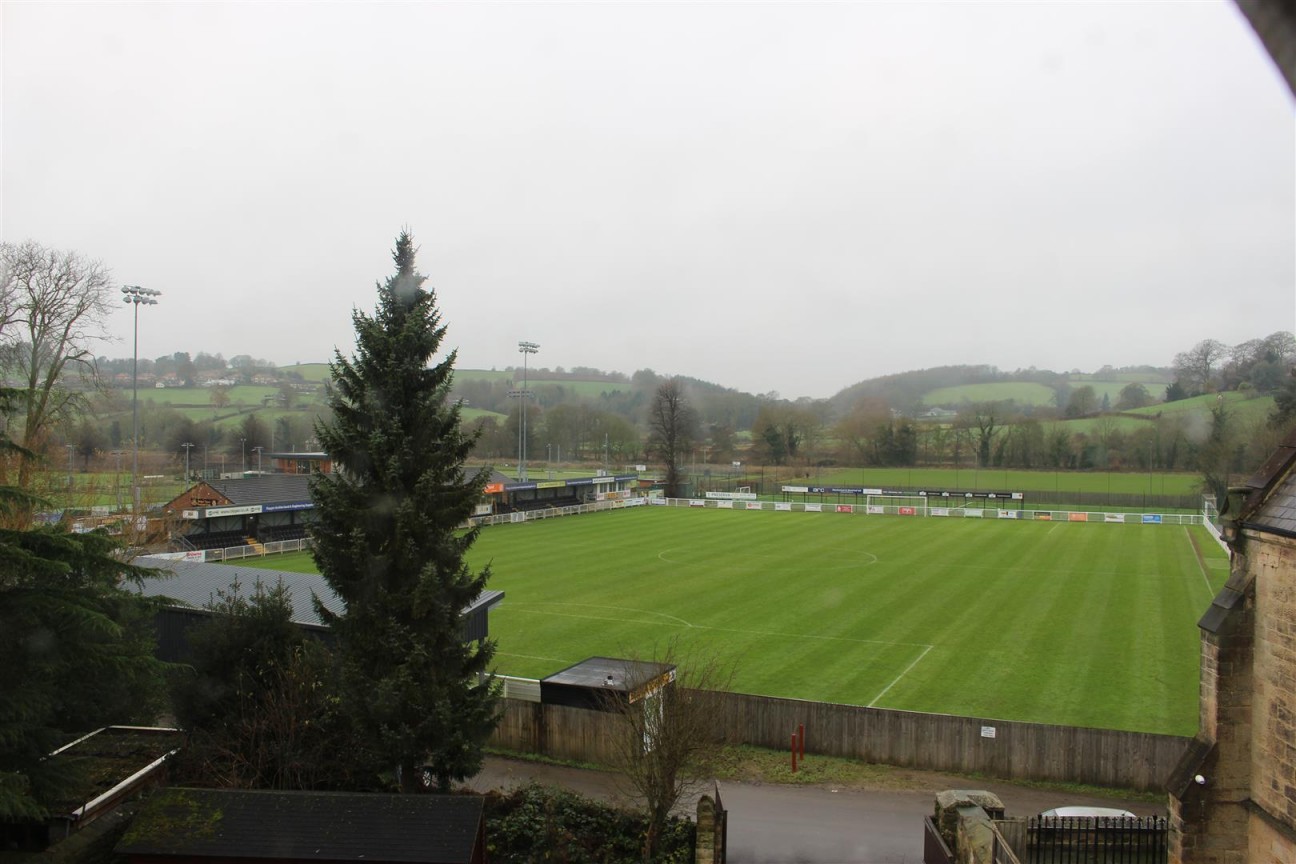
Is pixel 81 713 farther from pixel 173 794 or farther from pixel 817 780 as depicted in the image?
pixel 817 780

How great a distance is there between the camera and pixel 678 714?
44.6 feet

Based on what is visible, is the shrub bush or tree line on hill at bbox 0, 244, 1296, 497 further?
tree line on hill at bbox 0, 244, 1296, 497

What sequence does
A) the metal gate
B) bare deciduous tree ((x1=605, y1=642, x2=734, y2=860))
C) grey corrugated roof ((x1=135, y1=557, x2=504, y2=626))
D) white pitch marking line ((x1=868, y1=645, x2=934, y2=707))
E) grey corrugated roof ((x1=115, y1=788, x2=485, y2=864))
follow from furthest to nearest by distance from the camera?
white pitch marking line ((x1=868, y1=645, x2=934, y2=707)), grey corrugated roof ((x1=135, y1=557, x2=504, y2=626)), bare deciduous tree ((x1=605, y1=642, x2=734, y2=860)), the metal gate, grey corrugated roof ((x1=115, y1=788, x2=485, y2=864))

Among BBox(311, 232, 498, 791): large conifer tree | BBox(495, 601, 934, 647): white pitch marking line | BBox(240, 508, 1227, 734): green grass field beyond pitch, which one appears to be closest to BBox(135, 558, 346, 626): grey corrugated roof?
BBox(240, 508, 1227, 734): green grass field beyond pitch

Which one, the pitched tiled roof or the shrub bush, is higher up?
the pitched tiled roof

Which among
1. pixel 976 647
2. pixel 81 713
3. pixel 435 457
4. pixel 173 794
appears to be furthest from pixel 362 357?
pixel 976 647

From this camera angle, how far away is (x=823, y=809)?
54.0 ft

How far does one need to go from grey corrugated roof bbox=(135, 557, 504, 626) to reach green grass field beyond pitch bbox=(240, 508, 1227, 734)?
5.17 metres

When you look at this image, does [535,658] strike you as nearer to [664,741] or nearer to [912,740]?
[912,740]

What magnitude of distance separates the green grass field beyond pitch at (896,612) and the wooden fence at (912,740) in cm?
322

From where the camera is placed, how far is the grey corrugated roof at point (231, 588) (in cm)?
2191

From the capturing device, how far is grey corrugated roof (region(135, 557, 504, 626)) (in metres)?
21.9

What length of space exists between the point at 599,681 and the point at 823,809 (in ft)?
17.3

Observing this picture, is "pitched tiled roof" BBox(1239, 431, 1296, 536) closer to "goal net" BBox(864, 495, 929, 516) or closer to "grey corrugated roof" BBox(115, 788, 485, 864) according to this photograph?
"grey corrugated roof" BBox(115, 788, 485, 864)
